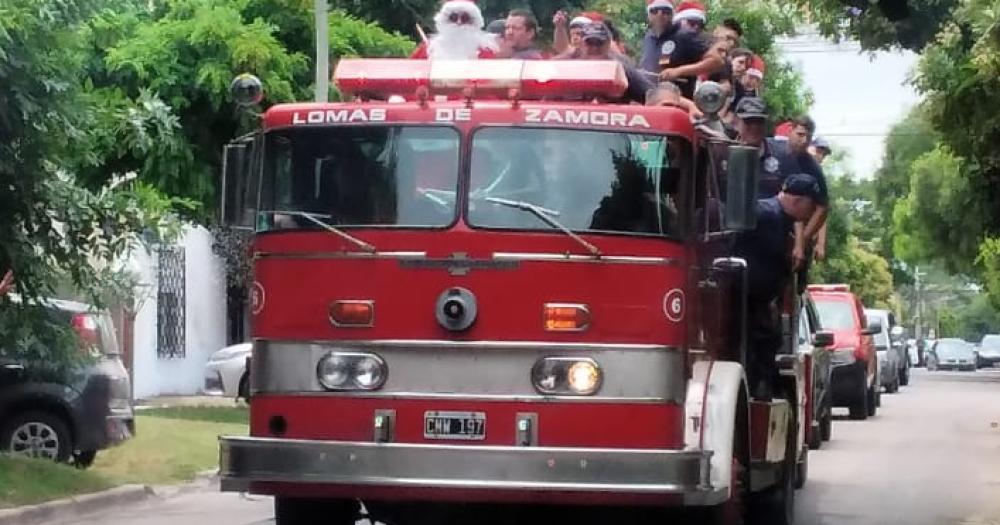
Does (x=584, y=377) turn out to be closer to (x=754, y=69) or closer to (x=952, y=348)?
(x=754, y=69)

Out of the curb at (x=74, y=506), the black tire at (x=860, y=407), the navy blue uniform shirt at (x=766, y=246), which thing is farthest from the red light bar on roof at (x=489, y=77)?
the black tire at (x=860, y=407)

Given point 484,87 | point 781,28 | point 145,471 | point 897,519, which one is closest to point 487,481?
point 484,87

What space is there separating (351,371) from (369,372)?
0.31ft

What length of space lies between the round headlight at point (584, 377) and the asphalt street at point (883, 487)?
5296 mm

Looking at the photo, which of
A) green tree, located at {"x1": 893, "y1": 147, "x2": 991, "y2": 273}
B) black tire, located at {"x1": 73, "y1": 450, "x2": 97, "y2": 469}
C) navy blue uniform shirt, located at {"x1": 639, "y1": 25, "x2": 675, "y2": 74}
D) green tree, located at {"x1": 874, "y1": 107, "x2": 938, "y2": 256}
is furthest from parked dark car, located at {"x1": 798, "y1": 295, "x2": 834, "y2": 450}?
green tree, located at {"x1": 874, "y1": 107, "x2": 938, "y2": 256}

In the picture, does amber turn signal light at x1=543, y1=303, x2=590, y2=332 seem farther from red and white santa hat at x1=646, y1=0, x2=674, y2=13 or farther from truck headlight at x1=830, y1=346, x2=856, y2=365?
truck headlight at x1=830, y1=346, x2=856, y2=365

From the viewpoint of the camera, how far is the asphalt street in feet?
47.4

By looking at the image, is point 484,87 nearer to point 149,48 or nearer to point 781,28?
point 149,48

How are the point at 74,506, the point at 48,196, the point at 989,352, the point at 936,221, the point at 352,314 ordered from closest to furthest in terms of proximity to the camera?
the point at 352,314
the point at 74,506
the point at 48,196
the point at 936,221
the point at 989,352

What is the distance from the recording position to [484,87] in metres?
9.43

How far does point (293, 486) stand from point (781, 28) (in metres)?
30.3

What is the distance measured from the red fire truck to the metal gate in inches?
790

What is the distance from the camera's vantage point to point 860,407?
2720 cm

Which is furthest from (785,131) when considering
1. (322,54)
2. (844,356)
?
(844,356)
